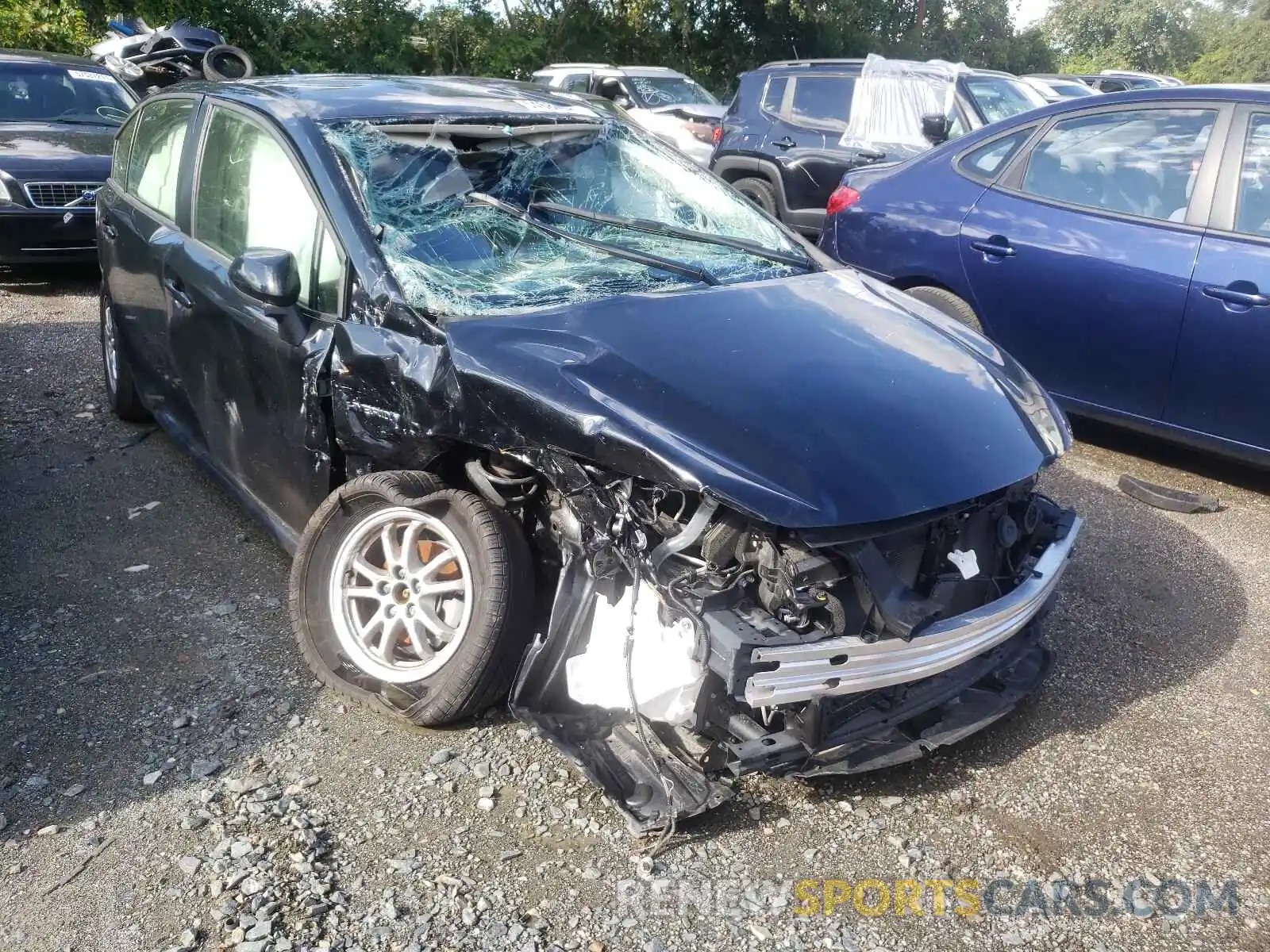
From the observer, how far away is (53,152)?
7977 millimetres

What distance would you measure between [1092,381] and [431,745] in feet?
11.6

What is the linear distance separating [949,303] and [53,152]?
6560mm

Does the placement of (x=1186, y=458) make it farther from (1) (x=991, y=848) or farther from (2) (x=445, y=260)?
(2) (x=445, y=260)

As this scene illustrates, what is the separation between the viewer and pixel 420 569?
3.07 meters

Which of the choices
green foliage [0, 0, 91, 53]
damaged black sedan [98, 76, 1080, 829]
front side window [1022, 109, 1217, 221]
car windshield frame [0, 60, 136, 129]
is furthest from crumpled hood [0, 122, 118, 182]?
green foliage [0, 0, 91, 53]

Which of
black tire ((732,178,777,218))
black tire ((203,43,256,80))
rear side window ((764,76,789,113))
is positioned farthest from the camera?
rear side window ((764,76,789,113))

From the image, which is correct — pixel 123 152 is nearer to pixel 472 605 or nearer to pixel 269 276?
pixel 269 276

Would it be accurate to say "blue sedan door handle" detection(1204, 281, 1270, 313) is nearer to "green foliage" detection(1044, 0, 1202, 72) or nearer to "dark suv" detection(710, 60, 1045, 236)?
"dark suv" detection(710, 60, 1045, 236)

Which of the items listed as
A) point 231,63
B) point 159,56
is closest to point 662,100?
point 159,56

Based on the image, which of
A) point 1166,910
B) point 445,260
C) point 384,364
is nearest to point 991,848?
point 1166,910

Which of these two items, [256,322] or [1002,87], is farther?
[1002,87]

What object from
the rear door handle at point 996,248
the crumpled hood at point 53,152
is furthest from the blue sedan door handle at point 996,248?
the crumpled hood at point 53,152

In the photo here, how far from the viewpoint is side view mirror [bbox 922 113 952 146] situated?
319 inches

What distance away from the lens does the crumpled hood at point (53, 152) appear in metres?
7.71
